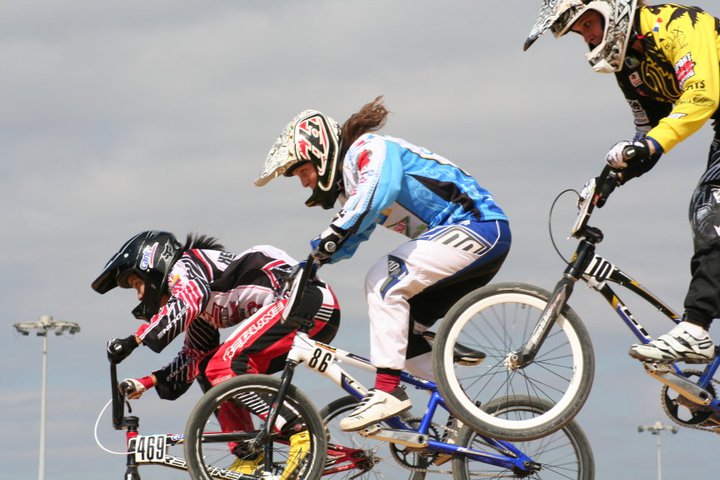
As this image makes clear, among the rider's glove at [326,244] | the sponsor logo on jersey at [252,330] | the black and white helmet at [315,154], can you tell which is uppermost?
the black and white helmet at [315,154]

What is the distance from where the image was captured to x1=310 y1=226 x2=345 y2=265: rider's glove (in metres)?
10.7

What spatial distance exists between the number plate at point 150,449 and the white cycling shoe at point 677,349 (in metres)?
4.53

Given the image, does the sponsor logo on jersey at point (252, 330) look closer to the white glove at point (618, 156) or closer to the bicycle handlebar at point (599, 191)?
the bicycle handlebar at point (599, 191)

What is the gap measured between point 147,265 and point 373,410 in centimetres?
352

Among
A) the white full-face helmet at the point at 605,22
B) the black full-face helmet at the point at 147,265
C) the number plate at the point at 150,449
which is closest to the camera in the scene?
the white full-face helmet at the point at 605,22

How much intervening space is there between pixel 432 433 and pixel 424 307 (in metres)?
1.08

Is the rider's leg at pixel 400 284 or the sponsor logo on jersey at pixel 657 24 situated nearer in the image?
the sponsor logo on jersey at pixel 657 24

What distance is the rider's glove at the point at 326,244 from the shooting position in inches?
422

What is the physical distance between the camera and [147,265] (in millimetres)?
13250

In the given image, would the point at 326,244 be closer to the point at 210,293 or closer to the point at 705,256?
the point at 210,293

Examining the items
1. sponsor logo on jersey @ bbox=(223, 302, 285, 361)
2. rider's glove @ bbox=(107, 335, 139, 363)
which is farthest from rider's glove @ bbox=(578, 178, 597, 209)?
rider's glove @ bbox=(107, 335, 139, 363)

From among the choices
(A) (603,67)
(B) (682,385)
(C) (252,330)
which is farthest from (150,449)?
(A) (603,67)

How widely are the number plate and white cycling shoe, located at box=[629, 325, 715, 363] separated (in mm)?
4526

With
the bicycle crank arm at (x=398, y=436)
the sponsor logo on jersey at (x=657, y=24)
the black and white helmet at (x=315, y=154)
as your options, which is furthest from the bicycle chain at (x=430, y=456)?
the sponsor logo on jersey at (x=657, y=24)
